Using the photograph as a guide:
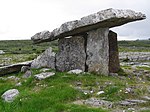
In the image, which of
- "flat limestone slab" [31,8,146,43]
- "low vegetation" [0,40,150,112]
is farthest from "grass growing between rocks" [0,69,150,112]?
"flat limestone slab" [31,8,146,43]

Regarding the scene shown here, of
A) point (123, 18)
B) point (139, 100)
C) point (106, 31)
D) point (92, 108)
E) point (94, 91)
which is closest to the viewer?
point (92, 108)

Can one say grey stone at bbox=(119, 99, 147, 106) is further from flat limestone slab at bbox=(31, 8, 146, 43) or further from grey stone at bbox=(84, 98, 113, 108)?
flat limestone slab at bbox=(31, 8, 146, 43)

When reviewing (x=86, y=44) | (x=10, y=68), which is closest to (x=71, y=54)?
(x=86, y=44)

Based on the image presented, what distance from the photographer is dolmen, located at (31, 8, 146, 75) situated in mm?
20531

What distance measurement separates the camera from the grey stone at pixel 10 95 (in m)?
16.1

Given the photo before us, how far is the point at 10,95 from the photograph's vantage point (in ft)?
55.1

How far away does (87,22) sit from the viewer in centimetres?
1995

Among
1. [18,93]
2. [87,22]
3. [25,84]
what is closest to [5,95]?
[18,93]

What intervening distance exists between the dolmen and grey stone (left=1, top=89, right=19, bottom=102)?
5.69 m

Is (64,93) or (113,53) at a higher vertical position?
(113,53)

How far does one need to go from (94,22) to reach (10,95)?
6.60m

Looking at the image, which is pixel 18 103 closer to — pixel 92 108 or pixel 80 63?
pixel 92 108

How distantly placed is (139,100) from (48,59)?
387 inches

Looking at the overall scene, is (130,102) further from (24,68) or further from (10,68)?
(10,68)
